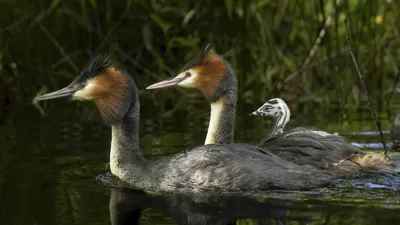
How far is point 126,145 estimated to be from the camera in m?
6.11

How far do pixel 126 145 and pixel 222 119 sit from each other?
0.86m

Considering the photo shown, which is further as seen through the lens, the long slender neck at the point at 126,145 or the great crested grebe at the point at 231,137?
the great crested grebe at the point at 231,137

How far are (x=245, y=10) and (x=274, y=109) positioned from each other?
9.01 feet

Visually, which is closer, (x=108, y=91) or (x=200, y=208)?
(x=200, y=208)

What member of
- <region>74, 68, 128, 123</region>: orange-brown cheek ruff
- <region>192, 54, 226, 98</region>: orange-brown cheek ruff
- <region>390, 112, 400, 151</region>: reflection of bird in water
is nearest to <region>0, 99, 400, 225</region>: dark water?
<region>390, 112, 400, 151</region>: reflection of bird in water

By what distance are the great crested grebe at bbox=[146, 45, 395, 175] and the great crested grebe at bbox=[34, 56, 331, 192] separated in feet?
1.40

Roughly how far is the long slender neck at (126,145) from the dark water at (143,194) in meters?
0.20

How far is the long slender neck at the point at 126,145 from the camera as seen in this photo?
19.8ft

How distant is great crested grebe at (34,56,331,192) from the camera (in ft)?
18.2

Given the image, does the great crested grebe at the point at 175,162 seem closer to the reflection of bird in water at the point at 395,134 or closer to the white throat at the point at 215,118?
the white throat at the point at 215,118

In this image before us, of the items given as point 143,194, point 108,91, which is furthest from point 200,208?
point 108,91

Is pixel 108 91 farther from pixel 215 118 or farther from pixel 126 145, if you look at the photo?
pixel 215 118

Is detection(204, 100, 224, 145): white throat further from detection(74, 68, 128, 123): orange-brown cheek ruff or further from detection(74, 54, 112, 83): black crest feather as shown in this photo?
detection(74, 54, 112, 83): black crest feather

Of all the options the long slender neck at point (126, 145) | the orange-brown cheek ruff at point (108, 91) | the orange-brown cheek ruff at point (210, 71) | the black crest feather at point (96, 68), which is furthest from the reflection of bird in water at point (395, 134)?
the black crest feather at point (96, 68)
